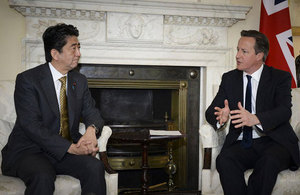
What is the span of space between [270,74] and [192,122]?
48.4 inches

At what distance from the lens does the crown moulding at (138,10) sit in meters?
2.78

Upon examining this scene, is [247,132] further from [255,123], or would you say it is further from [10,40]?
[10,40]

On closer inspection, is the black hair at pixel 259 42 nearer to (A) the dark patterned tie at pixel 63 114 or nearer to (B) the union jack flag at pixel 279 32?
(B) the union jack flag at pixel 279 32

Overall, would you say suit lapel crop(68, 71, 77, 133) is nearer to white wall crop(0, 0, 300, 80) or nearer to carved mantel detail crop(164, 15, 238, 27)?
white wall crop(0, 0, 300, 80)

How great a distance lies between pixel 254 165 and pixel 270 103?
1.47 feet

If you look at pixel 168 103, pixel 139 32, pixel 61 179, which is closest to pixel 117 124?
pixel 168 103

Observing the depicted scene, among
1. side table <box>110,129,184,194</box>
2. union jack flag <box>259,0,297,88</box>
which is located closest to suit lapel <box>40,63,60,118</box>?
side table <box>110,129,184,194</box>

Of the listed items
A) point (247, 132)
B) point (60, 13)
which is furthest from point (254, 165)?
point (60, 13)

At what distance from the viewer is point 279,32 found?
307 cm

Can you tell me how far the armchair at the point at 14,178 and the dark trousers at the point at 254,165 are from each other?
72cm

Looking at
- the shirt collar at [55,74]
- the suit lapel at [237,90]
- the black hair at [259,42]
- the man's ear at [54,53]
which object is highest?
the black hair at [259,42]

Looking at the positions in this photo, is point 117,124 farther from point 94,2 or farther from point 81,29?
point 94,2

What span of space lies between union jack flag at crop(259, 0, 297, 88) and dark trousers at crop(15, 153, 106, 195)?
2072mm

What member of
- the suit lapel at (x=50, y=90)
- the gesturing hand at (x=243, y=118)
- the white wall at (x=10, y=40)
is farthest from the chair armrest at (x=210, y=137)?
the white wall at (x=10, y=40)
